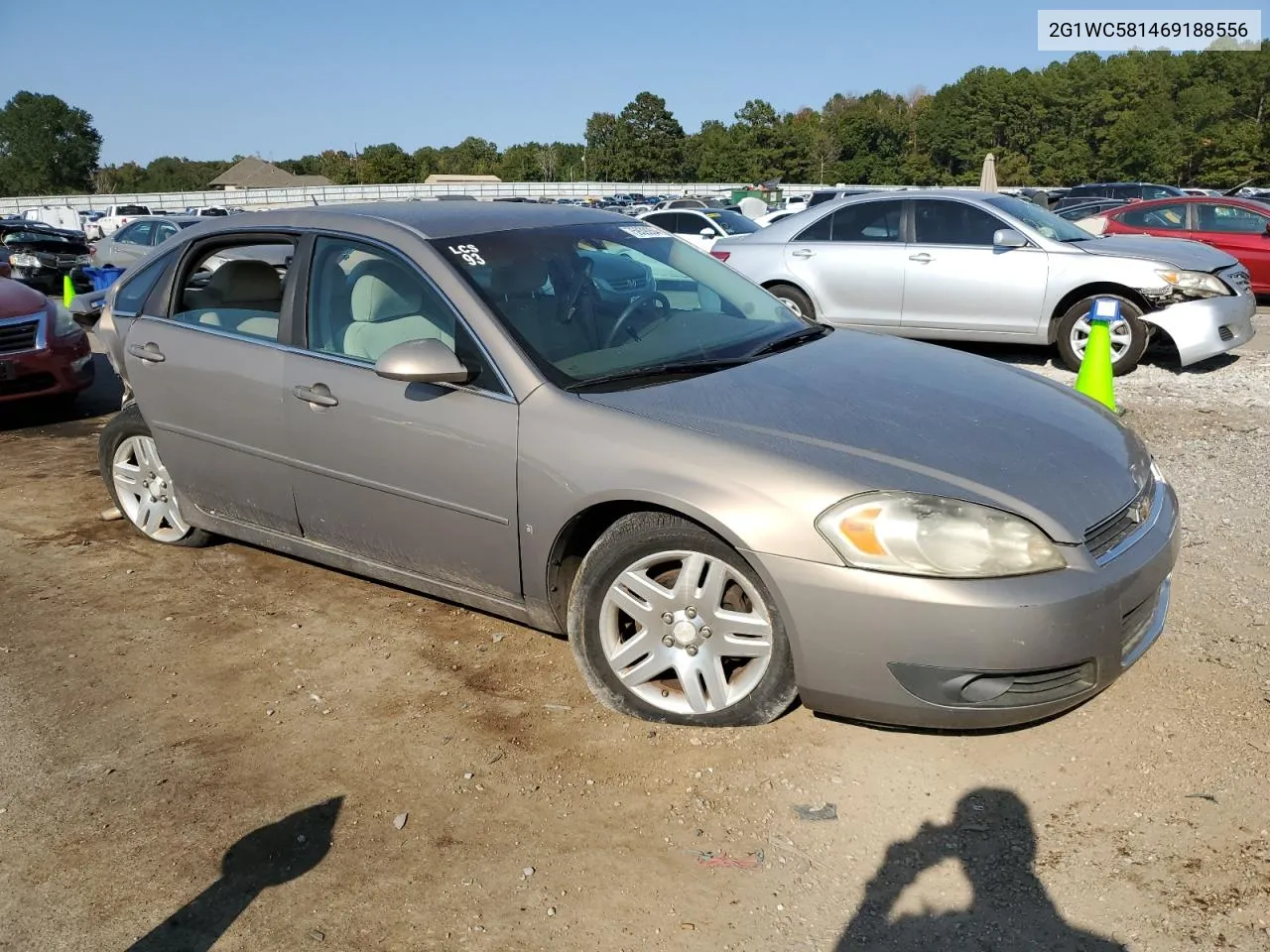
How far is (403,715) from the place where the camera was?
351 cm

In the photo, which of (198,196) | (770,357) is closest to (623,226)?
(770,357)

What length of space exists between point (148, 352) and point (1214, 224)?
1333cm

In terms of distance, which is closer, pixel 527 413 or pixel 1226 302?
pixel 527 413

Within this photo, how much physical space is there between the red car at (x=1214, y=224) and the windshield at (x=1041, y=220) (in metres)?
4.12

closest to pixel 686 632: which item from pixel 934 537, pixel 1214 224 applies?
pixel 934 537

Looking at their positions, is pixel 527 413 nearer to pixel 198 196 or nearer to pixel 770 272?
pixel 770 272

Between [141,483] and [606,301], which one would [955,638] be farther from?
[141,483]

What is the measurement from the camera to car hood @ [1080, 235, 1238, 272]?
28.2 feet

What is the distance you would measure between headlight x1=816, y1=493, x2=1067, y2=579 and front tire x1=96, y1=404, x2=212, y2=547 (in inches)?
133

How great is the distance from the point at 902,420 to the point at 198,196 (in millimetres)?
67603

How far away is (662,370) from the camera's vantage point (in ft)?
11.9

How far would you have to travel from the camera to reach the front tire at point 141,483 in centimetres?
498

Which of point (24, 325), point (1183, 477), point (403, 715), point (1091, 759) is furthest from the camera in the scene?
point (24, 325)

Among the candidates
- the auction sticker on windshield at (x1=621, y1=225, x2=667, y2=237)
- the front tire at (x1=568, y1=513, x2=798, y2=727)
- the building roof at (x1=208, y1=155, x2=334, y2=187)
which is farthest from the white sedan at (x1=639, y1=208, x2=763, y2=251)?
the building roof at (x1=208, y1=155, x2=334, y2=187)
